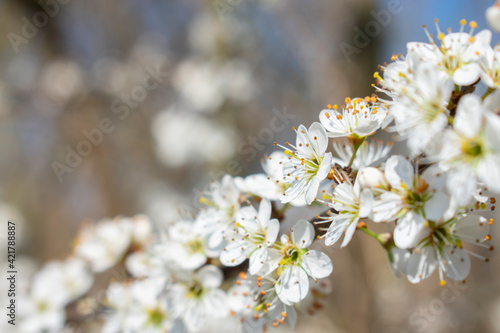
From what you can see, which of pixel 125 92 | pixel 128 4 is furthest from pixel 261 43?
pixel 128 4

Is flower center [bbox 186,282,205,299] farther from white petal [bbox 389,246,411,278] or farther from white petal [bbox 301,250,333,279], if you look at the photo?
white petal [bbox 389,246,411,278]

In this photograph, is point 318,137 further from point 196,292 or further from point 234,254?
point 196,292

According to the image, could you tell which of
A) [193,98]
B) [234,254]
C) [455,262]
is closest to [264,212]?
[234,254]

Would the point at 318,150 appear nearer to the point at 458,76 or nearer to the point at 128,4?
the point at 458,76

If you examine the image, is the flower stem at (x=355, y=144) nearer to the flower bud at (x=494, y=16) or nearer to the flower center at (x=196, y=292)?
the flower bud at (x=494, y=16)

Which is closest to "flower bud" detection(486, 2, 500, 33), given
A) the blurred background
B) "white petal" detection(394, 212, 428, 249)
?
"white petal" detection(394, 212, 428, 249)
